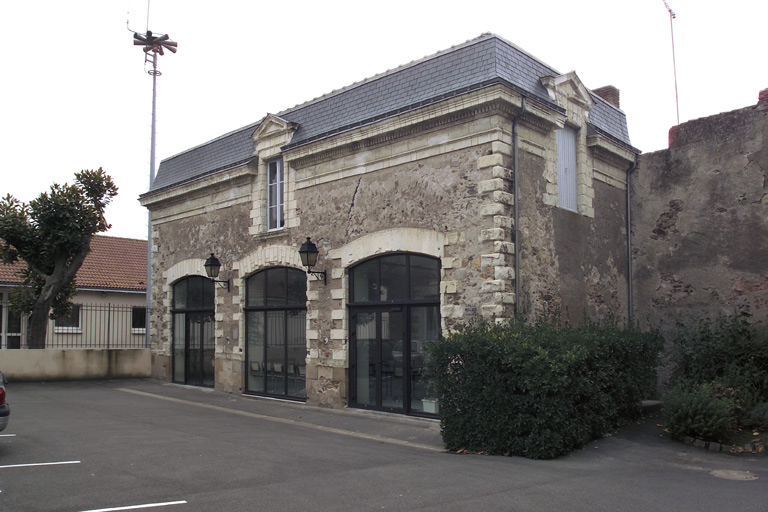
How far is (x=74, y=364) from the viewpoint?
17.4 m

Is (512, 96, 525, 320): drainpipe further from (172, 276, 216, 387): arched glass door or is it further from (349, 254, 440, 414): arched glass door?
(172, 276, 216, 387): arched glass door

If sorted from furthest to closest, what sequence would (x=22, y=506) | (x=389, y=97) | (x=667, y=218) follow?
(x=667, y=218)
(x=389, y=97)
(x=22, y=506)

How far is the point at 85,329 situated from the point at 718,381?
22.2 meters

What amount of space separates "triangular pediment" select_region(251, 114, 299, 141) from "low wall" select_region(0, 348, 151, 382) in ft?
25.1

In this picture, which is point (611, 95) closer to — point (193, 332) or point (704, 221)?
point (704, 221)

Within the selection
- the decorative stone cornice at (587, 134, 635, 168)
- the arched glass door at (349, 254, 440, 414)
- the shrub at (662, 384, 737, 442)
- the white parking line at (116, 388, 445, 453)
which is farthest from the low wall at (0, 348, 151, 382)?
the shrub at (662, 384, 737, 442)

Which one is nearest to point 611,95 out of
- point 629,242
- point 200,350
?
point 629,242

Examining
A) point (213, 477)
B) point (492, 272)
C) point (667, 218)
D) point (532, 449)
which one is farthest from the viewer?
point (667, 218)

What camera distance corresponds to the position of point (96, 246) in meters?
27.2

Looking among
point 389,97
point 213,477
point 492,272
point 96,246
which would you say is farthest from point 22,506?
point 96,246

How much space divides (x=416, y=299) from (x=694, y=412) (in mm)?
4568

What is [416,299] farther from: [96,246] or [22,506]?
[96,246]

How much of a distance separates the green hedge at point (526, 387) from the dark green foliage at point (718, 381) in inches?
39.7

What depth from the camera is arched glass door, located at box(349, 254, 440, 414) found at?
11109 mm
